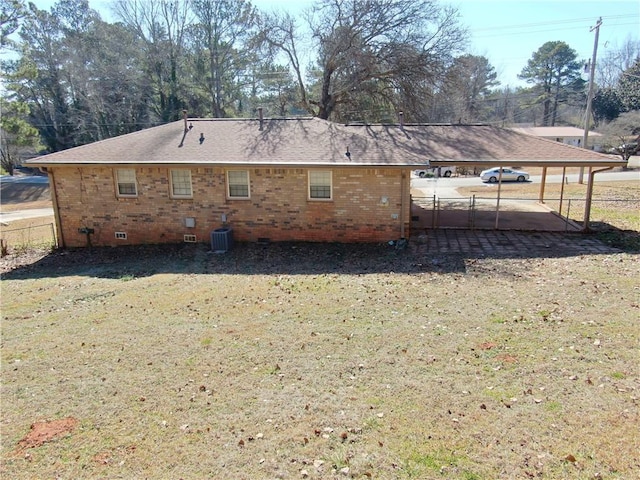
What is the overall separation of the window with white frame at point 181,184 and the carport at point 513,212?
7117 millimetres

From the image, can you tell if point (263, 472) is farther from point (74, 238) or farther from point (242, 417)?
point (74, 238)

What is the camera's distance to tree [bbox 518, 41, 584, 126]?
200 ft

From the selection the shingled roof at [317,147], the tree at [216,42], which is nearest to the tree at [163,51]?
the tree at [216,42]

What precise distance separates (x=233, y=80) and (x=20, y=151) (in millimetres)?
30201

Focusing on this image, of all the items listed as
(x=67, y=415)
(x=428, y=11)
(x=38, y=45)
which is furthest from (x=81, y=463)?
(x=38, y=45)

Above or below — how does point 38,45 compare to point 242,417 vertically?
above

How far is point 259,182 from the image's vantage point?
12.8 meters

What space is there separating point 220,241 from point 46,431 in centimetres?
840

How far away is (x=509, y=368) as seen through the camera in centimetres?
541

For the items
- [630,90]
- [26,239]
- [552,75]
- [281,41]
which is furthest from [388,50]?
[552,75]

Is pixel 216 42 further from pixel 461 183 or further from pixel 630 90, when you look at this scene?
pixel 630 90

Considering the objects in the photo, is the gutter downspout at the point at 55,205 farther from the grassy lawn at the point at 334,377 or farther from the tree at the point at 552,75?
the tree at the point at 552,75

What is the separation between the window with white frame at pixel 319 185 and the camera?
498 inches

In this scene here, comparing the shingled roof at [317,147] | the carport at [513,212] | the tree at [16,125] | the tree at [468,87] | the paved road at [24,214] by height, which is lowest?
the paved road at [24,214]
